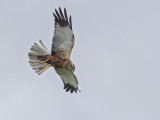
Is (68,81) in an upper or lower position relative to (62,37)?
lower

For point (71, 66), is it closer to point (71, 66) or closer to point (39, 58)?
point (71, 66)

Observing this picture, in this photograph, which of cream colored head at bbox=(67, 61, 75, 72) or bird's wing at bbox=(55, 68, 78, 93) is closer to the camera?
cream colored head at bbox=(67, 61, 75, 72)

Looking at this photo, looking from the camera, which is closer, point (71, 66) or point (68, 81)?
point (71, 66)

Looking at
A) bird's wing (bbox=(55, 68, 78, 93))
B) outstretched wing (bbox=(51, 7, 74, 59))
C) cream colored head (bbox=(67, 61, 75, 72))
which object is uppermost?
outstretched wing (bbox=(51, 7, 74, 59))

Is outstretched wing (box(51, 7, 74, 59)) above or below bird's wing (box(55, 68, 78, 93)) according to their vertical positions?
Result: above

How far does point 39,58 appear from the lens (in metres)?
16.2

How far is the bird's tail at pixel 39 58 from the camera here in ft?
52.9

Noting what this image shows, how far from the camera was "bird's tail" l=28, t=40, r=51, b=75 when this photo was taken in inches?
635

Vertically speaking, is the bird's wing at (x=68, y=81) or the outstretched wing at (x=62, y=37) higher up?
the outstretched wing at (x=62, y=37)

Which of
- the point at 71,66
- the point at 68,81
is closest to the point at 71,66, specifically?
the point at 71,66

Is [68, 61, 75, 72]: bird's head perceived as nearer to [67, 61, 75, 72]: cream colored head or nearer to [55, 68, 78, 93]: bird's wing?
[67, 61, 75, 72]: cream colored head

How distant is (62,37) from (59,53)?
0.66 metres

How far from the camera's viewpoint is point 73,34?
15.9m

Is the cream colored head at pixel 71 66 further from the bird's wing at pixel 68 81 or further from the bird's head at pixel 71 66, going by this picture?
the bird's wing at pixel 68 81
